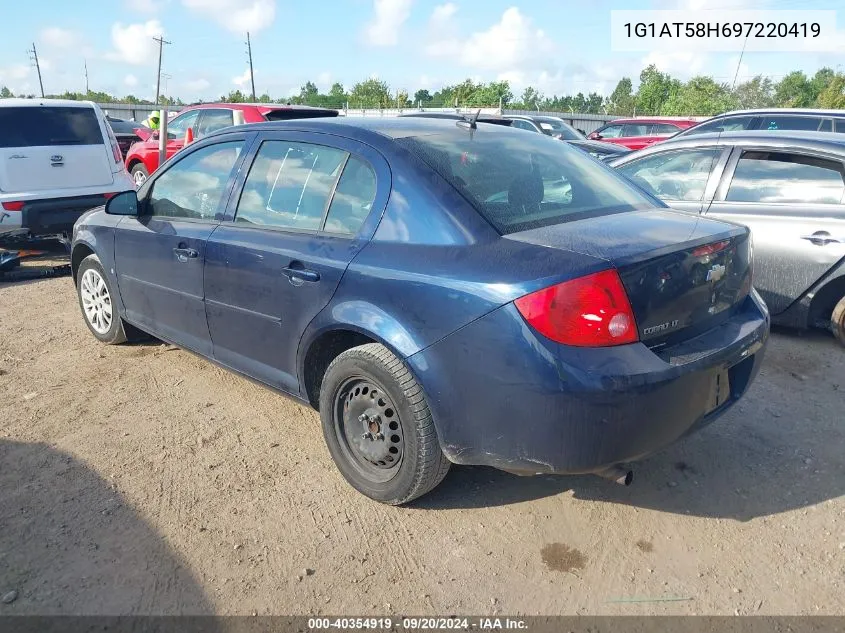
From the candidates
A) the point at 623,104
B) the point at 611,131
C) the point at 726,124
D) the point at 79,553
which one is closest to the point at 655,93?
the point at 623,104

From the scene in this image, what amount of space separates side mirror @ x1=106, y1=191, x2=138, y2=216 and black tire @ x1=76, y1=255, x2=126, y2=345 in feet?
2.04

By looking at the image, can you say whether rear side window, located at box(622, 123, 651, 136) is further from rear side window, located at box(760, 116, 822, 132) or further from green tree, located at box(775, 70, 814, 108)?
green tree, located at box(775, 70, 814, 108)

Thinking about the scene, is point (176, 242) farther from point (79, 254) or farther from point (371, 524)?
point (371, 524)

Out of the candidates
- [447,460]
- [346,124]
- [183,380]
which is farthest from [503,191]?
[183,380]

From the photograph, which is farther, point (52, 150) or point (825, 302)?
point (52, 150)

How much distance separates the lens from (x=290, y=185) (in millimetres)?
3326

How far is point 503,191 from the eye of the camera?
2.88m

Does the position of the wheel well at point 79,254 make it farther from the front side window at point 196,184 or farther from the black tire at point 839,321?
the black tire at point 839,321

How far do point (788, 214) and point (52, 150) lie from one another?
7768 mm

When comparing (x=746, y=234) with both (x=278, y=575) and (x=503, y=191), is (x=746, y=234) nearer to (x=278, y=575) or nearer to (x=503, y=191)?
(x=503, y=191)

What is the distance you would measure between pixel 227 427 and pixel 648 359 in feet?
7.89

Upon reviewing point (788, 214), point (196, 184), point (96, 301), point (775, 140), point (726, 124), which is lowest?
point (96, 301)

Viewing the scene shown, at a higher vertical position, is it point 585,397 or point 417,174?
point 417,174

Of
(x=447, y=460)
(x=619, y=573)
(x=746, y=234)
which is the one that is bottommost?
(x=619, y=573)
